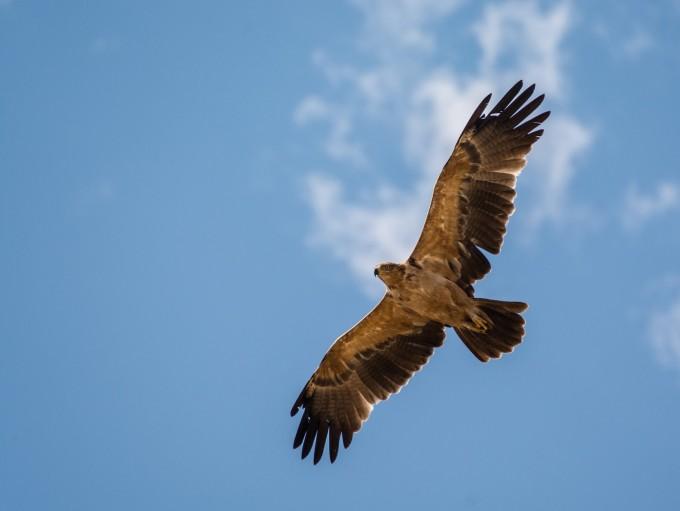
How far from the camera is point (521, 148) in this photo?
42.4ft

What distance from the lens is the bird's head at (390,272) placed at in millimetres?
12750

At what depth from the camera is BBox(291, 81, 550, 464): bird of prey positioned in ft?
41.7

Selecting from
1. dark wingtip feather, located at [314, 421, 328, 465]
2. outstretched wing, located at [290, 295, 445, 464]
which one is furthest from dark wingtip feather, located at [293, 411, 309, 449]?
dark wingtip feather, located at [314, 421, 328, 465]

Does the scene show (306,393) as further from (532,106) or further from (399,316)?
(532,106)

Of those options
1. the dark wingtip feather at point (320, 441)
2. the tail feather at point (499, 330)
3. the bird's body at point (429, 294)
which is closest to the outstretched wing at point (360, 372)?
the dark wingtip feather at point (320, 441)

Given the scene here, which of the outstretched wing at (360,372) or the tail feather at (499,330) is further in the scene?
the outstretched wing at (360,372)

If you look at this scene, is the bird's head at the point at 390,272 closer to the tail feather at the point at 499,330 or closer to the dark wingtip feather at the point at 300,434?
the tail feather at the point at 499,330

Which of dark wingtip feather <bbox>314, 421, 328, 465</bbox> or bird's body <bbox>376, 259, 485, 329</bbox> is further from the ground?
bird's body <bbox>376, 259, 485, 329</bbox>

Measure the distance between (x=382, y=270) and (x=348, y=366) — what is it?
6.30 ft

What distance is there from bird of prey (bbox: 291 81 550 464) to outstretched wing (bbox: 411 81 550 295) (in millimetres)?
13

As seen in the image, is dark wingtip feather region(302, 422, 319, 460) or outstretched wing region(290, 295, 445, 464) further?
dark wingtip feather region(302, 422, 319, 460)

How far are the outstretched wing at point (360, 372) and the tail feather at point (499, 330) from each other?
0.91 metres

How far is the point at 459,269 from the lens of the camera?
13.0 metres

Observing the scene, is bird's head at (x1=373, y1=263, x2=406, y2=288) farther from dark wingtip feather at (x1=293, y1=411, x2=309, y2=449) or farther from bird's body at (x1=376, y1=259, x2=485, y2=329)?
dark wingtip feather at (x1=293, y1=411, x2=309, y2=449)
